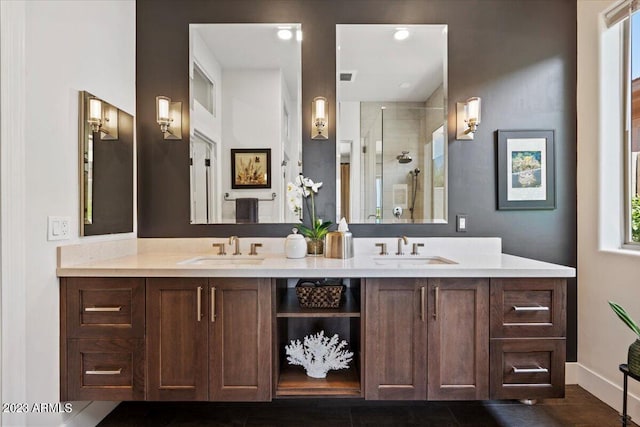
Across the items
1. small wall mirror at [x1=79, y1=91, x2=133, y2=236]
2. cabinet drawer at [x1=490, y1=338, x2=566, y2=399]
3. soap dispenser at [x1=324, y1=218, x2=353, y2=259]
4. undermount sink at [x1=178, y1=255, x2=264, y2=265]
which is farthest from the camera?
undermount sink at [x1=178, y1=255, x2=264, y2=265]

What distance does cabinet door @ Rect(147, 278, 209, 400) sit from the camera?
1669 millimetres

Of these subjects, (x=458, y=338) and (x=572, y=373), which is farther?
(x=572, y=373)

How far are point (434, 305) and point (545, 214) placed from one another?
4.32 feet

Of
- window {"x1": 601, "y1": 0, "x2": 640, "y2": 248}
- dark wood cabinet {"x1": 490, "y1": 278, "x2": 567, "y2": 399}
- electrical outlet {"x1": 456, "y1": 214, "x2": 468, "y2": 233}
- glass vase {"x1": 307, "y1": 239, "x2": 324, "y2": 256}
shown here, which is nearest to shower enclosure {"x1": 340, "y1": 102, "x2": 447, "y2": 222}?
electrical outlet {"x1": 456, "y1": 214, "x2": 468, "y2": 233}

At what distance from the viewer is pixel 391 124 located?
2348mm

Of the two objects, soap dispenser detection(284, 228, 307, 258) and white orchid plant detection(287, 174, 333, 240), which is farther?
white orchid plant detection(287, 174, 333, 240)

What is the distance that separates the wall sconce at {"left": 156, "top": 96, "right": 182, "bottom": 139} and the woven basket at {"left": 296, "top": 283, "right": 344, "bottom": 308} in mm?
1383

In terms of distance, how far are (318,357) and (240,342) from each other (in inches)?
16.9

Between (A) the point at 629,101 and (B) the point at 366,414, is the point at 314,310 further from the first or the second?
(A) the point at 629,101

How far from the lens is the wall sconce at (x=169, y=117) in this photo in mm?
2252

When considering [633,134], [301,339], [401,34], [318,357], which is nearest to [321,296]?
[318,357]

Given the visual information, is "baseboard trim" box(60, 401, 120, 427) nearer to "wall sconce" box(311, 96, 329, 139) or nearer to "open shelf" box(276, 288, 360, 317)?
"open shelf" box(276, 288, 360, 317)

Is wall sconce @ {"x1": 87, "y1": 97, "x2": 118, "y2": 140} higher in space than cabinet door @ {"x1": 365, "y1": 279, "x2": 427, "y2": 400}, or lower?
higher

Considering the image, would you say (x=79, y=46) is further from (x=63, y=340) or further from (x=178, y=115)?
(x=63, y=340)
